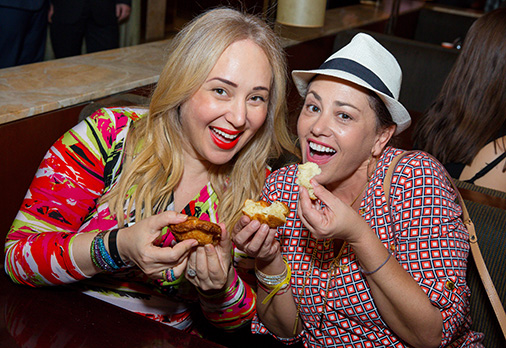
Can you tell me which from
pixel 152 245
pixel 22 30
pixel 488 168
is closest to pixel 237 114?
pixel 152 245

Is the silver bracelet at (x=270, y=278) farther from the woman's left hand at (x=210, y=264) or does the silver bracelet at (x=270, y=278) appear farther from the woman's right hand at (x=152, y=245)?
the woman's right hand at (x=152, y=245)

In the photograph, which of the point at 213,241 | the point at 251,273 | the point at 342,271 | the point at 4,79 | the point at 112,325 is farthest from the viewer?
the point at 4,79

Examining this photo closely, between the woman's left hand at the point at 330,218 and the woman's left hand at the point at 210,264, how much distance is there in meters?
0.27

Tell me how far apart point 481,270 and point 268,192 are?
0.76 metres

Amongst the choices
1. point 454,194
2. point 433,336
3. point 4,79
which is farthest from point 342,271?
point 4,79

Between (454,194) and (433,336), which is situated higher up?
(454,194)

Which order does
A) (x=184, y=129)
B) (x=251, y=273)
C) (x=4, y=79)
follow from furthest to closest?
(x=4, y=79), (x=251, y=273), (x=184, y=129)

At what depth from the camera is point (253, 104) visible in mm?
1674

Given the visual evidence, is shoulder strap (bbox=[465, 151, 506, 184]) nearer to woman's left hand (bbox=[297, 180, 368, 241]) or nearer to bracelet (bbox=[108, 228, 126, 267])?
woman's left hand (bbox=[297, 180, 368, 241])

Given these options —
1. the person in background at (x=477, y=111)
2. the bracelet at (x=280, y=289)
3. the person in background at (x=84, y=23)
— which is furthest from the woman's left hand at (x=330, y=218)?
the person in background at (x=84, y=23)

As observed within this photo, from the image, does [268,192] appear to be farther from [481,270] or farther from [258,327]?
[481,270]

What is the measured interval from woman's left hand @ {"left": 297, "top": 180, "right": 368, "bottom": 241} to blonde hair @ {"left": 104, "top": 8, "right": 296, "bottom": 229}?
1.54 feet

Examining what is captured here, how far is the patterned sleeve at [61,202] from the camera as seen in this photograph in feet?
4.87

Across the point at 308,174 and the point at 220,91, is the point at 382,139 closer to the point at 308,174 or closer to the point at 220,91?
the point at 308,174
